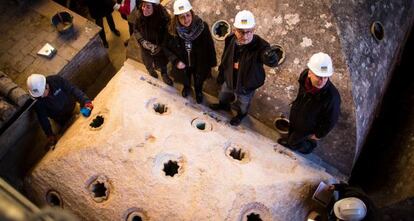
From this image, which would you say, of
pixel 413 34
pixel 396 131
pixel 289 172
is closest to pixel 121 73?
pixel 289 172

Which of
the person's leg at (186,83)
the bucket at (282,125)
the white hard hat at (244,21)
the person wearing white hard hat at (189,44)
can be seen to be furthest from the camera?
the bucket at (282,125)

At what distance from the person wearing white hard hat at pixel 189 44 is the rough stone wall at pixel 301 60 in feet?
4.06

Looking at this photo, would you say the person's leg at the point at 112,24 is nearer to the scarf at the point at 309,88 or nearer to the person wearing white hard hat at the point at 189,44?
the person wearing white hard hat at the point at 189,44

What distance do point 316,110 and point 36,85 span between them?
4.19 m

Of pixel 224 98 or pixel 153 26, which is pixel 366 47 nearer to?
pixel 224 98

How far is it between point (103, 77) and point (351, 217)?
19.5ft

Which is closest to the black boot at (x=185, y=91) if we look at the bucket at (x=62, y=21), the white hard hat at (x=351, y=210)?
the bucket at (x=62, y=21)

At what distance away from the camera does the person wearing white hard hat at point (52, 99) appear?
613 cm

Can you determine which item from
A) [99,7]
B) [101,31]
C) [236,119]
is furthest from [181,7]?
[101,31]

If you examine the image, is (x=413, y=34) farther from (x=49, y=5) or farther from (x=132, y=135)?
(x=49, y=5)

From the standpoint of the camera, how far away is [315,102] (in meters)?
5.36

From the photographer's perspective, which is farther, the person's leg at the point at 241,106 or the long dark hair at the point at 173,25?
the person's leg at the point at 241,106

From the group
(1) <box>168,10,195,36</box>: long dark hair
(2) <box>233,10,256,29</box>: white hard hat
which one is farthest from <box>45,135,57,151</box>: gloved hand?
(2) <box>233,10,256,29</box>: white hard hat

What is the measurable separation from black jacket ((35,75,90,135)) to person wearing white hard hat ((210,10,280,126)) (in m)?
2.47
